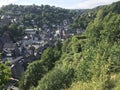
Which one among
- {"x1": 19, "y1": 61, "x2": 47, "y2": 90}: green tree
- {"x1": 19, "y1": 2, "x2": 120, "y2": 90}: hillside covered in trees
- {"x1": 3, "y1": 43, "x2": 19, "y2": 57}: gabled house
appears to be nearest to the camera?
{"x1": 19, "y1": 2, "x2": 120, "y2": 90}: hillside covered in trees

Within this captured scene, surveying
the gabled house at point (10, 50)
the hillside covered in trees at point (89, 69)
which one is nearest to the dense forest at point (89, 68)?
the hillside covered in trees at point (89, 69)

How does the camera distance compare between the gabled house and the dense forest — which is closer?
the dense forest

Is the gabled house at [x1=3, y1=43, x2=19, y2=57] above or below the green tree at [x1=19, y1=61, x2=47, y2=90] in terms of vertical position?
below

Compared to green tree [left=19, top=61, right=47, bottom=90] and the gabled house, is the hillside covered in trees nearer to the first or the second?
green tree [left=19, top=61, right=47, bottom=90]

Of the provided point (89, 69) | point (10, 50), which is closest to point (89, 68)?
point (89, 69)

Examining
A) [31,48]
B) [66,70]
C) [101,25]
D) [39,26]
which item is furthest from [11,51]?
[39,26]

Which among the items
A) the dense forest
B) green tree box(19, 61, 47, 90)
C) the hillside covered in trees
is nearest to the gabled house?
the dense forest

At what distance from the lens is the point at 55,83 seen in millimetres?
22828

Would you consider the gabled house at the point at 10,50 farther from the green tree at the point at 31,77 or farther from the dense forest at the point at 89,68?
the green tree at the point at 31,77

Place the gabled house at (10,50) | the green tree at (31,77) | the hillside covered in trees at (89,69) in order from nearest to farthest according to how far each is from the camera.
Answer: the hillside covered in trees at (89,69), the green tree at (31,77), the gabled house at (10,50)

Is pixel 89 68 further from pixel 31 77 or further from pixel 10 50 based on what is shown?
pixel 10 50

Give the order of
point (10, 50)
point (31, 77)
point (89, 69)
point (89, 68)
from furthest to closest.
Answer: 1. point (10, 50)
2. point (31, 77)
3. point (89, 68)
4. point (89, 69)

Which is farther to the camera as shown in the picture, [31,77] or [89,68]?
[31,77]

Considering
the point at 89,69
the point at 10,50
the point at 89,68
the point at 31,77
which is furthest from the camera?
the point at 10,50
